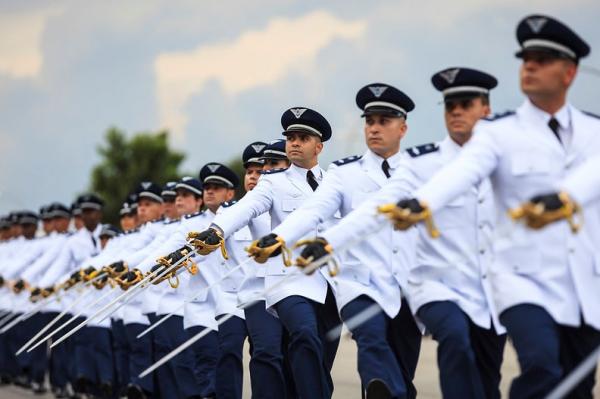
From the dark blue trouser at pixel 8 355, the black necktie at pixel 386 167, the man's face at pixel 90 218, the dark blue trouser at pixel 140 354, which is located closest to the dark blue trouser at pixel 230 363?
the dark blue trouser at pixel 140 354

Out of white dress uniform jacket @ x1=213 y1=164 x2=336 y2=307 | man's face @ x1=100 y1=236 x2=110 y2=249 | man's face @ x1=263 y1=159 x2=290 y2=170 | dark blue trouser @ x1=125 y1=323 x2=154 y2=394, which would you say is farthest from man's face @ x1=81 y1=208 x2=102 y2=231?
white dress uniform jacket @ x1=213 y1=164 x2=336 y2=307

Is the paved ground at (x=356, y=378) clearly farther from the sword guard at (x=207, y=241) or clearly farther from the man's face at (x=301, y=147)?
the sword guard at (x=207, y=241)

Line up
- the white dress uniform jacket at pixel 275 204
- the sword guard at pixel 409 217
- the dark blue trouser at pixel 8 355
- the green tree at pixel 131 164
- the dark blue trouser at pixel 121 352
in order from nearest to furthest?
the sword guard at pixel 409 217
the white dress uniform jacket at pixel 275 204
the dark blue trouser at pixel 121 352
the dark blue trouser at pixel 8 355
the green tree at pixel 131 164

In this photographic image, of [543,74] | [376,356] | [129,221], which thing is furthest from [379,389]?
[129,221]

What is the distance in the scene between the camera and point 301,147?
9.98m

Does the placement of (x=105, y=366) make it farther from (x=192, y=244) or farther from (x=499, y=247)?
(x=499, y=247)

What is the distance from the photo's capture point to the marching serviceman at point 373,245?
8.03 m

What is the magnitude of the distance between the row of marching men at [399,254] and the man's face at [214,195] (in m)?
0.02

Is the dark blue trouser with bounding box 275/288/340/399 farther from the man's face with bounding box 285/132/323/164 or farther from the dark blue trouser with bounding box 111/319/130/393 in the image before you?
the dark blue trouser with bounding box 111/319/130/393

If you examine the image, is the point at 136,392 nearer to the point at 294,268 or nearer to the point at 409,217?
the point at 294,268

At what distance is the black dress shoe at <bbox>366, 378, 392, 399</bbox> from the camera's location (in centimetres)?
786

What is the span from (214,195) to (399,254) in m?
3.73

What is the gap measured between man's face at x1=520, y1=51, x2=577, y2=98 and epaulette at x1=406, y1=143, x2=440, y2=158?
1.24 metres

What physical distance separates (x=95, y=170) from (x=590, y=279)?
77.0 metres
